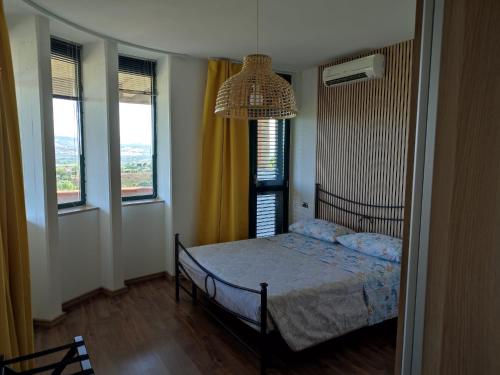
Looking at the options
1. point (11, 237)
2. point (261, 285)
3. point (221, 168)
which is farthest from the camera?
point (221, 168)

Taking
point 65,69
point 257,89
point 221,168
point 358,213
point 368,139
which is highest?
point 65,69

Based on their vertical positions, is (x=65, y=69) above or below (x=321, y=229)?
above

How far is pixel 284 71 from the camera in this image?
460cm

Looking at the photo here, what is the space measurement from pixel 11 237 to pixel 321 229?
9.52 ft

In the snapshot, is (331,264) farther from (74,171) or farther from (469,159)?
(74,171)

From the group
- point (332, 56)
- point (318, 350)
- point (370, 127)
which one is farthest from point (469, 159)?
point (332, 56)

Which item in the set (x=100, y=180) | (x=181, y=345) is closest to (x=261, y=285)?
(x=181, y=345)

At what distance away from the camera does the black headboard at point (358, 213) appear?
3.56m

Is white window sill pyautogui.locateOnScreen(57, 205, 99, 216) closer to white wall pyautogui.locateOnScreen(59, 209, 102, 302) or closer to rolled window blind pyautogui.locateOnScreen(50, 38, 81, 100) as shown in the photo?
white wall pyautogui.locateOnScreen(59, 209, 102, 302)

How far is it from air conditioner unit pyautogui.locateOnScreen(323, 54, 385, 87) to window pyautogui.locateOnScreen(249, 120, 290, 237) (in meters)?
0.98

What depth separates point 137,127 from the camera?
400cm

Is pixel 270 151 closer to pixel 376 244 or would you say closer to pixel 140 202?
pixel 140 202

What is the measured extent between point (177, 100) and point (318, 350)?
9.76 feet

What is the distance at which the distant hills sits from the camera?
11.2 feet
